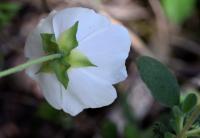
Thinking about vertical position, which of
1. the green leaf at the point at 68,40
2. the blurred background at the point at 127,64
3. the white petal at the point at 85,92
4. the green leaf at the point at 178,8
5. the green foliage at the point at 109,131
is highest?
the green leaf at the point at 68,40

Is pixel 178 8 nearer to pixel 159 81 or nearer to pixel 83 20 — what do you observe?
pixel 159 81

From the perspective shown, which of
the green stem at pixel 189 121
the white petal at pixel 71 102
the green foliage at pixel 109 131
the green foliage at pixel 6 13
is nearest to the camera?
the green stem at pixel 189 121

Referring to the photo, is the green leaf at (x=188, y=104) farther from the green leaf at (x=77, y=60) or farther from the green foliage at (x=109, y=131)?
the green foliage at (x=109, y=131)

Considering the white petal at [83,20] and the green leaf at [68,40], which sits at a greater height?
the white petal at [83,20]

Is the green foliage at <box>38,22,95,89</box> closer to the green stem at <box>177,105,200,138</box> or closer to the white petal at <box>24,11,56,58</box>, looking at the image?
the white petal at <box>24,11,56,58</box>

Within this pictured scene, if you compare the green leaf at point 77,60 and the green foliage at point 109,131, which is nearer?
the green leaf at point 77,60

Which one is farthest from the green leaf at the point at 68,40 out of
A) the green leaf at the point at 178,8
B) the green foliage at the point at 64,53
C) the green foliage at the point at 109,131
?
the green leaf at the point at 178,8
